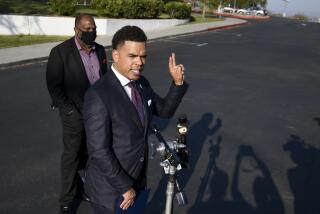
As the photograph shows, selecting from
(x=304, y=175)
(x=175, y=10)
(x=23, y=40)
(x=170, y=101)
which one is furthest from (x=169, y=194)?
(x=175, y=10)

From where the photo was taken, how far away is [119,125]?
255 centimetres

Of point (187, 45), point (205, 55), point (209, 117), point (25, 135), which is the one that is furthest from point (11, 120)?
point (187, 45)

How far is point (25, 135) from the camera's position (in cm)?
644

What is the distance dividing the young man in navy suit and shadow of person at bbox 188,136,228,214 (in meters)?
2.07

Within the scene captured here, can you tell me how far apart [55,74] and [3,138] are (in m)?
2.79

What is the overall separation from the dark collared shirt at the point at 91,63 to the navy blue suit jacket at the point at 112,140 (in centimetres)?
147

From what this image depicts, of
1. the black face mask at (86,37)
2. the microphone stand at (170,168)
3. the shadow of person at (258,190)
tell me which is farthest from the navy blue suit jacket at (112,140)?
the shadow of person at (258,190)

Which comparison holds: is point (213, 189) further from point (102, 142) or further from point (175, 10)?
point (175, 10)

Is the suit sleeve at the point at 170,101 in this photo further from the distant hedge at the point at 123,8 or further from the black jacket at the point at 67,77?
the distant hedge at the point at 123,8

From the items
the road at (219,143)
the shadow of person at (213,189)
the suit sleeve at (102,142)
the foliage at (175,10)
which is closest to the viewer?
the suit sleeve at (102,142)

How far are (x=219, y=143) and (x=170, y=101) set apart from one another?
3.73 metres

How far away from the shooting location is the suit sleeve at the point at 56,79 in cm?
400

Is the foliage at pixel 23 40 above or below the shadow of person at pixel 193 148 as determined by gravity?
above

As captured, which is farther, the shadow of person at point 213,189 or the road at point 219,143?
the road at point 219,143
